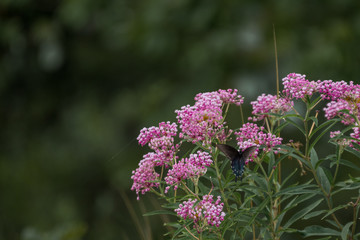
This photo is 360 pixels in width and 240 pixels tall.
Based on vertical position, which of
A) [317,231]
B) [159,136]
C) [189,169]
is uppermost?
[159,136]

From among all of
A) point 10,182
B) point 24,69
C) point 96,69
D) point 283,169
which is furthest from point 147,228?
point 24,69

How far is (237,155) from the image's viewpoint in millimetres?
1260

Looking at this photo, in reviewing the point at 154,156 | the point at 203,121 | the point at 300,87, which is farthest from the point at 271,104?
the point at 154,156

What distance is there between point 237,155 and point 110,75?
380cm

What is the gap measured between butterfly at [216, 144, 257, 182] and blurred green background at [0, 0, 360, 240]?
0.95 m

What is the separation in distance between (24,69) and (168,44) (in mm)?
1974

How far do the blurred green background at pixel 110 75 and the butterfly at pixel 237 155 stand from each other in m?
0.95

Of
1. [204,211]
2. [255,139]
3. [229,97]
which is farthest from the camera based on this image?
[229,97]

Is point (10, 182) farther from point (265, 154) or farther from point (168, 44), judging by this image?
point (265, 154)

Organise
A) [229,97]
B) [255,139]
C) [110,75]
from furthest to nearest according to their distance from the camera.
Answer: [110,75], [229,97], [255,139]

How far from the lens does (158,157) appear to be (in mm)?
1368

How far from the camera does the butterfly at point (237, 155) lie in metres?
1.24

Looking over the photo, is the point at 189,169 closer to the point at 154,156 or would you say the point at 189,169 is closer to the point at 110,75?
the point at 154,156

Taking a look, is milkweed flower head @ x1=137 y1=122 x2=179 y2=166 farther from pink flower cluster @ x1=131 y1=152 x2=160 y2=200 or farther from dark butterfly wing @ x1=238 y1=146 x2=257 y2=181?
dark butterfly wing @ x1=238 y1=146 x2=257 y2=181
